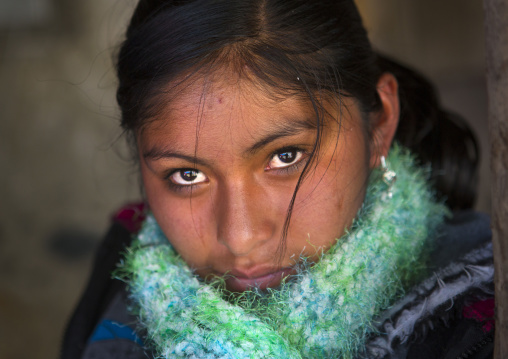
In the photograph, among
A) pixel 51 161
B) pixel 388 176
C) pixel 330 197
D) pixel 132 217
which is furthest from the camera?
pixel 51 161

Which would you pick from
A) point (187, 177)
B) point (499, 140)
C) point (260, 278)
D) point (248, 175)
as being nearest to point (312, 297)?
point (260, 278)

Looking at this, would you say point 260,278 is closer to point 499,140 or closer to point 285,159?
point 285,159

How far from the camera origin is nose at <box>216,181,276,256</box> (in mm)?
987

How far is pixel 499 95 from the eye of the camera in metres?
0.65

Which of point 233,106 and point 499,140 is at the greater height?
point 499,140

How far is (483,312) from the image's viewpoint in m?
0.93

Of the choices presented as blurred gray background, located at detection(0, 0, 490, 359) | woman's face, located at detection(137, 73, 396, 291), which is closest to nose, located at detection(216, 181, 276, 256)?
woman's face, located at detection(137, 73, 396, 291)

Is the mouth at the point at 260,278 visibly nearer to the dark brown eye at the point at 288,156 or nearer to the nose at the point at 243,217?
the nose at the point at 243,217

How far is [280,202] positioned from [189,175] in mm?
224

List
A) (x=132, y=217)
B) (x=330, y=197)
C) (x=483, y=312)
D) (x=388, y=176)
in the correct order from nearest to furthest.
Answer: (x=483, y=312) < (x=330, y=197) < (x=388, y=176) < (x=132, y=217)

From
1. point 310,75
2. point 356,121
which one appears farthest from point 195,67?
point 356,121

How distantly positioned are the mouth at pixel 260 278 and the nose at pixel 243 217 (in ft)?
0.30

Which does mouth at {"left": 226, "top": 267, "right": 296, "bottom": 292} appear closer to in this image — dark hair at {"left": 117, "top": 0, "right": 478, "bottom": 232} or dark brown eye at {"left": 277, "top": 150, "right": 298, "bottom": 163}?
dark hair at {"left": 117, "top": 0, "right": 478, "bottom": 232}

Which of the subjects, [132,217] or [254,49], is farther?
[132,217]
